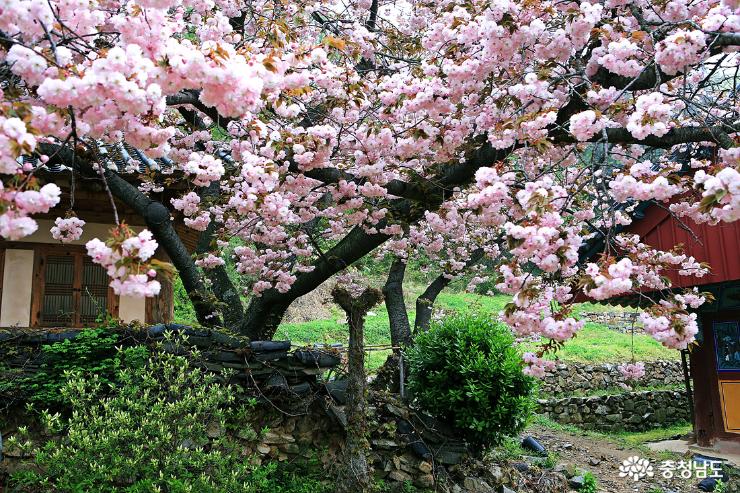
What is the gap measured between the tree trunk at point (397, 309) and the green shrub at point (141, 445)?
4.16 meters

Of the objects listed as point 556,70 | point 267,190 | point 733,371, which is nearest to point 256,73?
point 267,190

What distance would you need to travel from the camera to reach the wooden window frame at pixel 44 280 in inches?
298

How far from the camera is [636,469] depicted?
22.6ft

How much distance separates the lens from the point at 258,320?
20.4ft

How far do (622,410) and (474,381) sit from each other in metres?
8.31

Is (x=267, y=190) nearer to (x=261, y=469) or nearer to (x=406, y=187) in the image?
(x=406, y=187)

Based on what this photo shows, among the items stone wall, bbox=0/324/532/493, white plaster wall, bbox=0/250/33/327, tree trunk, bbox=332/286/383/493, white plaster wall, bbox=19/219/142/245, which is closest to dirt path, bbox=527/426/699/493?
stone wall, bbox=0/324/532/493

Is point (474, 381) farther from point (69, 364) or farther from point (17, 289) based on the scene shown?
point (17, 289)

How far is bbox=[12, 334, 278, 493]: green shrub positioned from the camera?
11.5 ft

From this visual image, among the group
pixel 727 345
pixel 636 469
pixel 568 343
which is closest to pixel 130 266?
pixel 636 469

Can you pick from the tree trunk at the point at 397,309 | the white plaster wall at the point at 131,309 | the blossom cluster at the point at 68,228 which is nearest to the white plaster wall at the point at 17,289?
the white plaster wall at the point at 131,309

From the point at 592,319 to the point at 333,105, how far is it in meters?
15.8

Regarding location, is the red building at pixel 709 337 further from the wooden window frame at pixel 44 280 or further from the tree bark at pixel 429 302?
the wooden window frame at pixel 44 280

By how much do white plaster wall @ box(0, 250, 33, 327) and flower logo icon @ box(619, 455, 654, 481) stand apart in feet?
26.2
